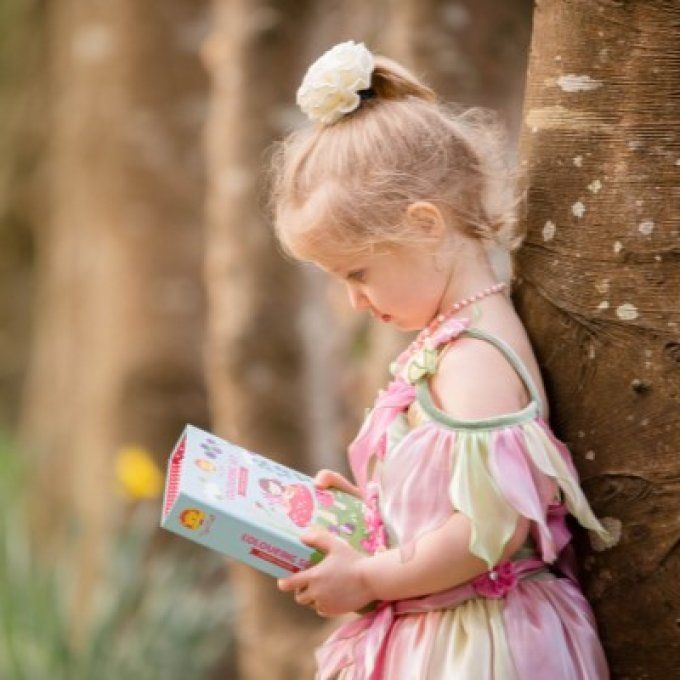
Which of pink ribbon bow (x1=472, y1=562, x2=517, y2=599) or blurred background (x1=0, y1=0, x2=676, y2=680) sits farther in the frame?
blurred background (x1=0, y1=0, x2=676, y2=680)

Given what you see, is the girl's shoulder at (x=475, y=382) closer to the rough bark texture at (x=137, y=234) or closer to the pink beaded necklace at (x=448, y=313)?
the pink beaded necklace at (x=448, y=313)

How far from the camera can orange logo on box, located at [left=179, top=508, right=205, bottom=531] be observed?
2.05m

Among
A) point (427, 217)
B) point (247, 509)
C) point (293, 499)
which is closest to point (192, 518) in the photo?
point (247, 509)

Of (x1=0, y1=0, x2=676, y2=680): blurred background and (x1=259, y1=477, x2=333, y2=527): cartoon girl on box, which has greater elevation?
(x1=259, y1=477, x2=333, y2=527): cartoon girl on box

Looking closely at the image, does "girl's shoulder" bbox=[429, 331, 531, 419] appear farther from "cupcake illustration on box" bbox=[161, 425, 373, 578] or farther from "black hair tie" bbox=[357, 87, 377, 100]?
"black hair tie" bbox=[357, 87, 377, 100]

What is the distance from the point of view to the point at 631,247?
82.6 inches

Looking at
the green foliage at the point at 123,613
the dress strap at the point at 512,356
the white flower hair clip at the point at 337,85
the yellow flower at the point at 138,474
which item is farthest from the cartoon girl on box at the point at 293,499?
the yellow flower at the point at 138,474

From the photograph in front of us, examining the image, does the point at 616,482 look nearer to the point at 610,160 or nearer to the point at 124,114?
the point at 610,160

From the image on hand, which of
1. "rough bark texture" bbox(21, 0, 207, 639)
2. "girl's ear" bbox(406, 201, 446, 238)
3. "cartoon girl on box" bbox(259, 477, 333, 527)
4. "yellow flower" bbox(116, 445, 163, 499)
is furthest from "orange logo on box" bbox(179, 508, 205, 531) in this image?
"rough bark texture" bbox(21, 0, 207, 639)

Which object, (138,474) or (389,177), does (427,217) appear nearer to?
(389,177)

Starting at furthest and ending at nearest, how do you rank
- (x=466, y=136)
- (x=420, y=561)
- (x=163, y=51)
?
(x=163, y=51) < (x=466, y=136) < (x=420, y=561)

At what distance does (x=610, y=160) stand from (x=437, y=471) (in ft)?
1.61

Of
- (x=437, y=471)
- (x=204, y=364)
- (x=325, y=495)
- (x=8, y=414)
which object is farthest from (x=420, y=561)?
(x=8, y=414)

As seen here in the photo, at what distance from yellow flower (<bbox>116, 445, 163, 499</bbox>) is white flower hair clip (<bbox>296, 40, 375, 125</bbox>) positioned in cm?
326
